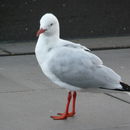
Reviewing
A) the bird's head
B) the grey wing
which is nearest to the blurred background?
the bird's head

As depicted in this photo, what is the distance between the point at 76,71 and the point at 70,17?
23.1 feet

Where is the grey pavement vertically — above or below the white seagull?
below

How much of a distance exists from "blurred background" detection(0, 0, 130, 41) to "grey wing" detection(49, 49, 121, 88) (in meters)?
6.48

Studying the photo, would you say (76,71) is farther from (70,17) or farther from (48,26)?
(70,17)

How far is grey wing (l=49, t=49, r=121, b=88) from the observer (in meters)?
5.98

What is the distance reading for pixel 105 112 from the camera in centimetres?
655

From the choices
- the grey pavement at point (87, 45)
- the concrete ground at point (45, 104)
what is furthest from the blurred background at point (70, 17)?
the concrete ground at point (45, 104)

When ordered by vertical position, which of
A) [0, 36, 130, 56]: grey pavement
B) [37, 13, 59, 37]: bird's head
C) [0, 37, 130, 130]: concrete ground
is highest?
[37, 13, 59, 37]: bird's head

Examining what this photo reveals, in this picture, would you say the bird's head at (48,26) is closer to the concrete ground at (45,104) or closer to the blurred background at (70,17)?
the concrete ground at (45,104)

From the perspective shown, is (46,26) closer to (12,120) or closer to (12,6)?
(12,120)

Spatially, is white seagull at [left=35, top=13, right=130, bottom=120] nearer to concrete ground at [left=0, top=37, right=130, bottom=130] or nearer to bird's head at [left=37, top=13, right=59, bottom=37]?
bird's head at [left=37, top=13, right=59, bottom=37]

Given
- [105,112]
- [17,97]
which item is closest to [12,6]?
[17,97]

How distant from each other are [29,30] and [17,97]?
542 cm

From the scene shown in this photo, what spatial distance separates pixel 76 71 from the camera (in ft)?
19.7
